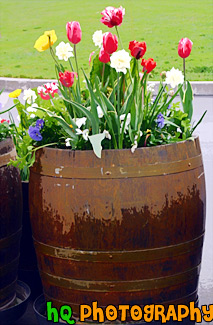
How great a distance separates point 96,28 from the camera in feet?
59.8

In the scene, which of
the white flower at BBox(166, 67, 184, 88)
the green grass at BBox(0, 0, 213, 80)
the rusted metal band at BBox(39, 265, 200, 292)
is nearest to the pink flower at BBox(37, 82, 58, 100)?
the white flower at BBox(166, 67, 184, 88)

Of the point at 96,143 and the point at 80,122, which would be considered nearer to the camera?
the point at 96,143

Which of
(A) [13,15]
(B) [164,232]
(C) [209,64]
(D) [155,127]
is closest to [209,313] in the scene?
(B) [164,232]

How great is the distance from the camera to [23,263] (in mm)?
3943

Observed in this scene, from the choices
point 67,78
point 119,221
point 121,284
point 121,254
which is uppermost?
point 67,78

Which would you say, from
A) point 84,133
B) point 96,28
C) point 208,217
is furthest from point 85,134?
point 96,28

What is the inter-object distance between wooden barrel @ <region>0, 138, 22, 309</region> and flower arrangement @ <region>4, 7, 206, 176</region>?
0.14 m

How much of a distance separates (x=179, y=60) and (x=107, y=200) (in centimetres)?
1223

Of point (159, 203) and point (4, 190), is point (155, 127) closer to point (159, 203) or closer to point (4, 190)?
point (159, 203)

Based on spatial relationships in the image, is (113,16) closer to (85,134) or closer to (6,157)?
(85,134)

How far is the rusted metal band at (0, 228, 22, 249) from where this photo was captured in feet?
11.7

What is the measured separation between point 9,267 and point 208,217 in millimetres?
2505

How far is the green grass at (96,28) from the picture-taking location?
14.9 meters

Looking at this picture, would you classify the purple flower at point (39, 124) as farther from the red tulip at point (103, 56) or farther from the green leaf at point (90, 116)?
the red tulip at point (103, 56)
